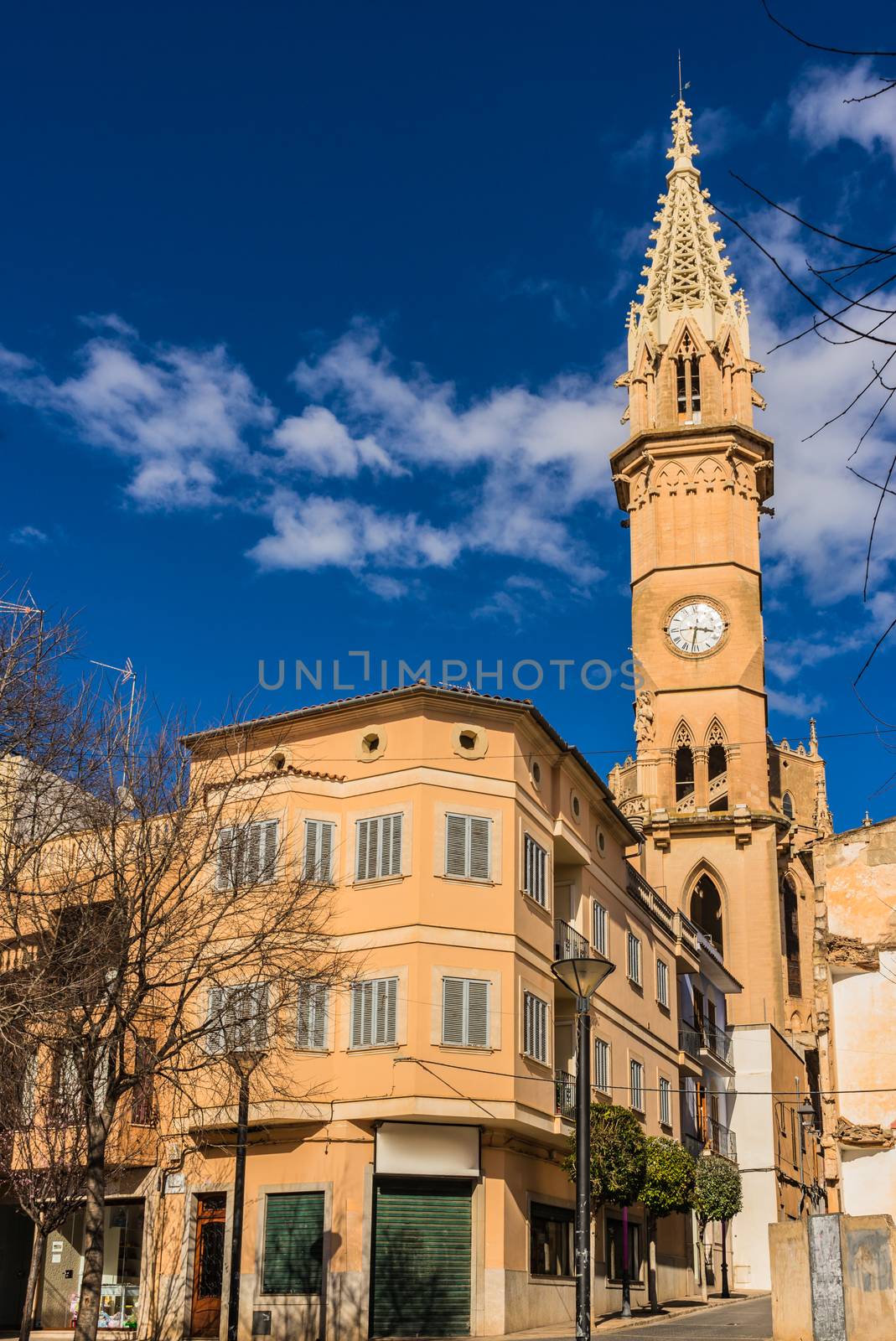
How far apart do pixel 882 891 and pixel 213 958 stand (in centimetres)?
1079

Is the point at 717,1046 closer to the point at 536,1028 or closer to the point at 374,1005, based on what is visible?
the point at 536,1028

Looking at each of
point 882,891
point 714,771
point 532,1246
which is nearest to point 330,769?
point 532,1246

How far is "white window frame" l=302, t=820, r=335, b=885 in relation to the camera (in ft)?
103

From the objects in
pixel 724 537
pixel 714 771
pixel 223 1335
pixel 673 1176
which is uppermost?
pixel 724 537

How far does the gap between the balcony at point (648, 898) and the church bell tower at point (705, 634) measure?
14.2m

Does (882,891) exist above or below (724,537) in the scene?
below

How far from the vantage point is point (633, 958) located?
1638 inches

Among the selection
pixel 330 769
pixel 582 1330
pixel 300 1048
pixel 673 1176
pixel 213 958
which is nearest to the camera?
pixel 582 1330

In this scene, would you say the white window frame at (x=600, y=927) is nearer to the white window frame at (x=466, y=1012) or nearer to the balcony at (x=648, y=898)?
the balcony at (x=648, y=898)

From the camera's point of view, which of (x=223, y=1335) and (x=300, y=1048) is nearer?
(x=223, y=1335)

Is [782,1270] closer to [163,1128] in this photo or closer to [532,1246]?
[532,1246]

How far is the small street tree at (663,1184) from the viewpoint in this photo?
3522cm

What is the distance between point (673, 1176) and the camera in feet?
117

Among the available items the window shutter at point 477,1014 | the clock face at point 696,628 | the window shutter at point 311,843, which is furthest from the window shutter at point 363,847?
the clock face at point 696,628
